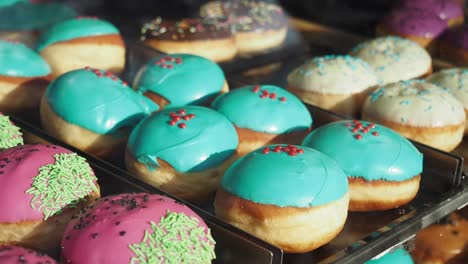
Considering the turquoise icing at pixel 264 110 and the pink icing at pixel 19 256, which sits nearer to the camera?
the pink icing at pixel 19 256

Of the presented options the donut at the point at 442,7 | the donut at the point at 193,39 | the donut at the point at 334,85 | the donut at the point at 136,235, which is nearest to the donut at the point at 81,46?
the donut at the point at 193,39

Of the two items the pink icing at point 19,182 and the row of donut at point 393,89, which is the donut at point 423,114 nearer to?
the row of donut at point 393,89

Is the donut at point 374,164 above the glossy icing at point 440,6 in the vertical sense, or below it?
above

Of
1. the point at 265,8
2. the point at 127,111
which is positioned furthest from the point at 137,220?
the point at 265,8

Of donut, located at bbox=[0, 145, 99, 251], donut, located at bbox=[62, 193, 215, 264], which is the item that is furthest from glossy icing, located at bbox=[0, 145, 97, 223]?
donut, located at bbox=[62, 193, 215, 264]

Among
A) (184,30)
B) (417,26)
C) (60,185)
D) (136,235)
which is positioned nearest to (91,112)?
(60,185)

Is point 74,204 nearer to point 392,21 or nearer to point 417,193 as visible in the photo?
point 417,193
